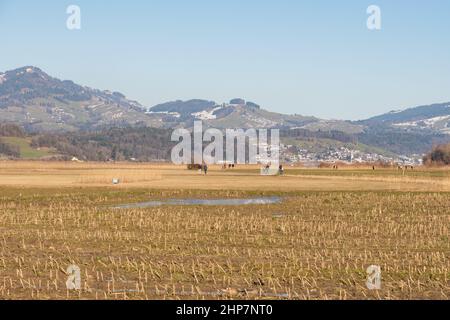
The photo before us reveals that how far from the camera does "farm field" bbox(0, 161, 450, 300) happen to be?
76.0 ft

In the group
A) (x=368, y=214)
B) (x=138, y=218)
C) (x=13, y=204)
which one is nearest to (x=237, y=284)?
(x=138, y=218)

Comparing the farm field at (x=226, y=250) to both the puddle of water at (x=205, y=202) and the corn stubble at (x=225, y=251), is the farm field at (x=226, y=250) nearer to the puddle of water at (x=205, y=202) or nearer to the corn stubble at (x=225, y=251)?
the corn stubble at (x=225, y=251)

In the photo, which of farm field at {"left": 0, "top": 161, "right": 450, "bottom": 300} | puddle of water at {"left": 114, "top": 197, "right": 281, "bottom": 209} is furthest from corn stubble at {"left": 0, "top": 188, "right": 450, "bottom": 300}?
puddle of water at {"left": 114, "top": 197, "right": 281, "bottom": 209}

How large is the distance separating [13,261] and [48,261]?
4.37 feet

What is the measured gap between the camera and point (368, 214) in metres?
52.0

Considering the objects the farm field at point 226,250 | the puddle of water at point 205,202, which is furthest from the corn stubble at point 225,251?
the puddle of water at point 205,202

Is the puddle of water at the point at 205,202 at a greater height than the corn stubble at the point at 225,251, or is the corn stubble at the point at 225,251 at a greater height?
the corn stubble at the point at 225,251

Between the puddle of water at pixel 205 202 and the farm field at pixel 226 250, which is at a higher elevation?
the farm field at pixel 226 250

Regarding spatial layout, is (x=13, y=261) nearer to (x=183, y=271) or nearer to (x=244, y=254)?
(x=183, y=271)

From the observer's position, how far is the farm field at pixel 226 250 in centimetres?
2317

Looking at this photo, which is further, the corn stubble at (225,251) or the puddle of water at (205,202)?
the puddle of water at (205,202)

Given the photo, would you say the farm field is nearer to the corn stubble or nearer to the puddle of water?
the corn stubble

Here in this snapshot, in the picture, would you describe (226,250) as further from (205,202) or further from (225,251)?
(205,202)
